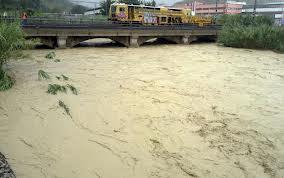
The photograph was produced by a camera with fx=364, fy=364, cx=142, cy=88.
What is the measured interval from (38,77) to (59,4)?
76.7 m

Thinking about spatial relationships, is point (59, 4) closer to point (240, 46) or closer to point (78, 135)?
point (240, 46)

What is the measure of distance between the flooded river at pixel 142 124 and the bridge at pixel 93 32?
25.5ft

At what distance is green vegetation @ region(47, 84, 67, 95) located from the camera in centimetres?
1677

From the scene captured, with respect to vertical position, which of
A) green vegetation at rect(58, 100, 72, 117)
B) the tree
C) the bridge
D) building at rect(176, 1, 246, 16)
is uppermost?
building at rect(176, 1, 246, 16)

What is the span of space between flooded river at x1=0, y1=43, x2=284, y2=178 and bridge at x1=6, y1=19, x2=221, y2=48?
7.78 metres

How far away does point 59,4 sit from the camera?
92000 mm

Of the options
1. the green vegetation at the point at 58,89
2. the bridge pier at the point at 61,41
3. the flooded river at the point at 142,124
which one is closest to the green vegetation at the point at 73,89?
the green vegetation at the point at 58,89

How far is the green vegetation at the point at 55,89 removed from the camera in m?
A: 16.8

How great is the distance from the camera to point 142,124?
1364 cm

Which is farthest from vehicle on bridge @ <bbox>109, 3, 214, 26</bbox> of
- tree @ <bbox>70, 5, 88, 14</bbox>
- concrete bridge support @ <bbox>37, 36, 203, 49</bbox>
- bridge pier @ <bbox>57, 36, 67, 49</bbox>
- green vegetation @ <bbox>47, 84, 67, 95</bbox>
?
tree @ <bbox>70, 5, 88, 14</bbox>

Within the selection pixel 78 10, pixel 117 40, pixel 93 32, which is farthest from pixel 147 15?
pixel 78 10

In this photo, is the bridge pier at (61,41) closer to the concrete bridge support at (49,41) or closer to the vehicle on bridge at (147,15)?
the concrete bridge support at (49,41)

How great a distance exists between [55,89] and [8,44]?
3.00 meters

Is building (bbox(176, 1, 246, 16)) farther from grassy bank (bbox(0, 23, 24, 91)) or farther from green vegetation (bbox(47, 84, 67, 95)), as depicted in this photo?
green vegetation (bbox(47, 84, 67, 95))
